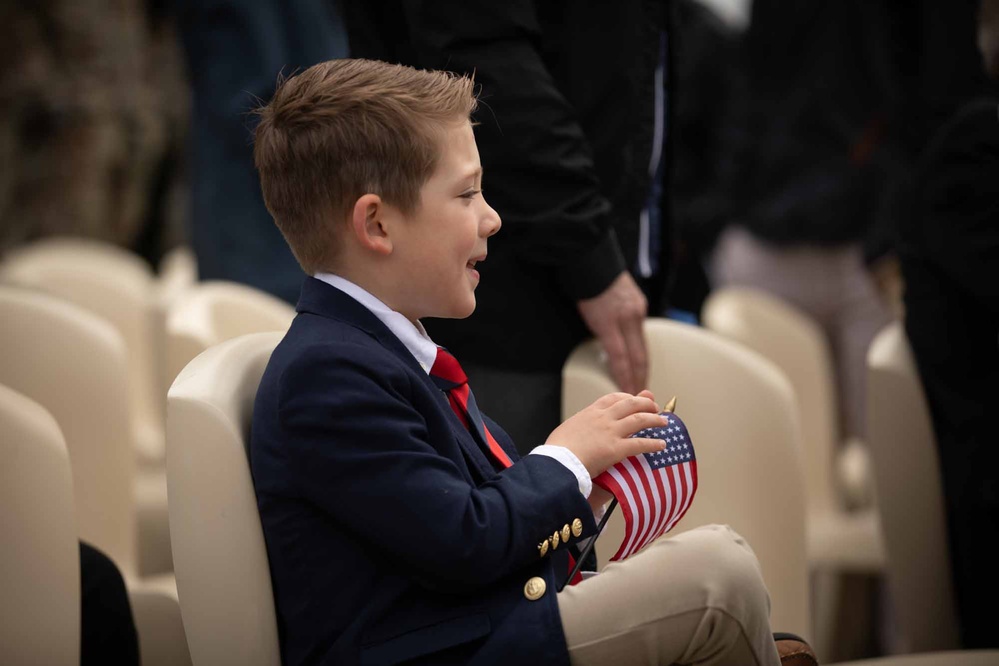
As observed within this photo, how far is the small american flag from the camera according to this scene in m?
1.24

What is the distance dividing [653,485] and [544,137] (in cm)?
52

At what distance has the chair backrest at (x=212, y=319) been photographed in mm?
1901

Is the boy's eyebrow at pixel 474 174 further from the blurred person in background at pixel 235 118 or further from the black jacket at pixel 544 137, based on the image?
the blurred person in background at pixel 235 118

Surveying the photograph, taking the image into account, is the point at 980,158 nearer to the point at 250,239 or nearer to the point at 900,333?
the point at 900,333

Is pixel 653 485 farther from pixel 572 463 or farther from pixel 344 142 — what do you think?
pixel 344 142

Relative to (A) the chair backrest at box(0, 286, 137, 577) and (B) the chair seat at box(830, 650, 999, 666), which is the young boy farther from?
(A) the chair backrest at box(0, 286, 137, 577)

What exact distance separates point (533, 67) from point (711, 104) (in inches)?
129

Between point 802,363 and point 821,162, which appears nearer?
point 802,363

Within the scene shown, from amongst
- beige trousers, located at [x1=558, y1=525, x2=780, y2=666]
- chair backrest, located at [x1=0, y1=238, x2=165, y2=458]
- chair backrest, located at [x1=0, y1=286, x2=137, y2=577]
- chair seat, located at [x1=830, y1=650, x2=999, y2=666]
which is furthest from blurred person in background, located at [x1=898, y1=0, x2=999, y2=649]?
chair backrest, located at [x1=0, y1=238, x2=165, y2=458]

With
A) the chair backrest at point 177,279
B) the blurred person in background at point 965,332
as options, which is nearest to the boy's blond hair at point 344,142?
the blurred person in background at point 965,332

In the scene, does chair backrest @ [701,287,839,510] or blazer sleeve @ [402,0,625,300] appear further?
chair backrest @ [701,287,839,510]

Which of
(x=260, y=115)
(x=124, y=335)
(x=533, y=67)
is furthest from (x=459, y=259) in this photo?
(x=124, y=335)

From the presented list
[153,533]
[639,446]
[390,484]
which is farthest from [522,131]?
[153,533]

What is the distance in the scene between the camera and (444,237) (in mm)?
1225
